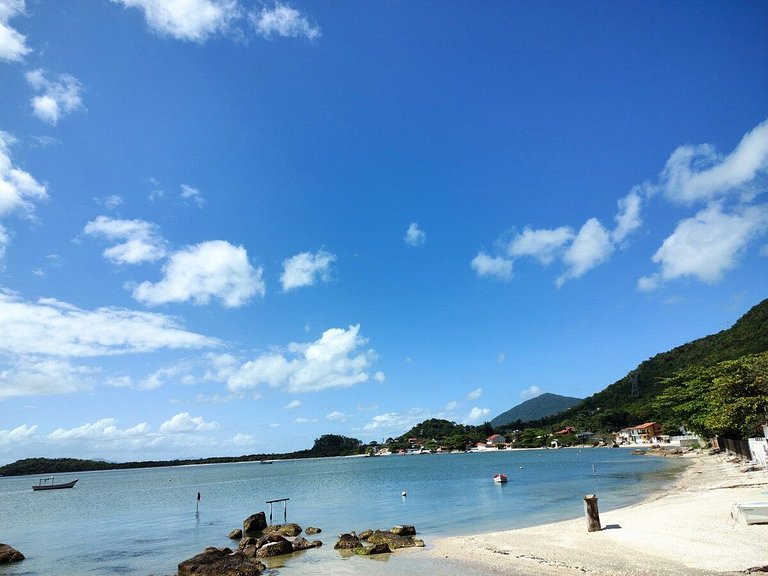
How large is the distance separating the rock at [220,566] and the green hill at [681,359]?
10470cm

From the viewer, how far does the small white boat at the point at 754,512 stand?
18938mm

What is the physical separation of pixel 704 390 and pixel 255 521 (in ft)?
173

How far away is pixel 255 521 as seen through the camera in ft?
114

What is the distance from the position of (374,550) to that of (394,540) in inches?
83.3

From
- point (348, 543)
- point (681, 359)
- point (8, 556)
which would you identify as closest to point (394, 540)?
point (348, 543)

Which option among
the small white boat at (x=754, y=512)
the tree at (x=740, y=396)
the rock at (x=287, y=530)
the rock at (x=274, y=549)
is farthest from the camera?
the tree at (x=740, y=396)

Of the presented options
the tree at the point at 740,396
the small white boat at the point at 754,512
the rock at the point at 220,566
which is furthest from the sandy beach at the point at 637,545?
the tree at the point at 740,396

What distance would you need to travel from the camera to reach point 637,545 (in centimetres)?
1898

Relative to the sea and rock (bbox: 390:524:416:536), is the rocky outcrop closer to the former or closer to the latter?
the sea

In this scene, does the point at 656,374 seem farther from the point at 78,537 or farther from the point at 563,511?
the point at 78,537

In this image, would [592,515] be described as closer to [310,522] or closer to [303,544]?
[303,544]

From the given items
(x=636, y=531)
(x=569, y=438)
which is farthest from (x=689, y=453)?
(x=569, y=438)

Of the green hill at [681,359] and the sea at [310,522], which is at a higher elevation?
the green hill at [681,359]

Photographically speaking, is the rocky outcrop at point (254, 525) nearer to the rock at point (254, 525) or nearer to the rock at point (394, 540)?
the rock at point (254, 525)
